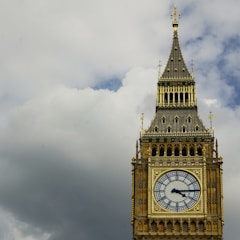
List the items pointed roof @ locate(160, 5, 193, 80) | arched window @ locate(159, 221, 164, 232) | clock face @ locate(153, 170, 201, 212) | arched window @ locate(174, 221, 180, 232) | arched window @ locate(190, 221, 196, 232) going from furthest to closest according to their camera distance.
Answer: pointed roof @ locate(160, 5, 193, 80) → clock face @ locate(153, 170, 201, 212) → arched window @ locate(159, 221, 164, 232) → arched window @ locate(174, 221, 180, 232) → arched window @ locate(190, 221, 196, 232)

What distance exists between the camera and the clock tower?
75250 millimetres


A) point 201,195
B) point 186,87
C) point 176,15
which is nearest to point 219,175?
point 201,195

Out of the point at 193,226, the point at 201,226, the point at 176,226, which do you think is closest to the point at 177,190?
the point at 176,226

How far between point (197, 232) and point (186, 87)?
557 inches

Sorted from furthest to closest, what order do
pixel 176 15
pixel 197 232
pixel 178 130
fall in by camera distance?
pixel 176 15 < pixel 178 130 < pixel 197 232

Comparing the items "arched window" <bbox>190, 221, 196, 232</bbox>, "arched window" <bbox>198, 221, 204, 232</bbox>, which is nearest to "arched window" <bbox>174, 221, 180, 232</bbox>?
"arched window" <bbox>190, 221, 196, 232</bbox>

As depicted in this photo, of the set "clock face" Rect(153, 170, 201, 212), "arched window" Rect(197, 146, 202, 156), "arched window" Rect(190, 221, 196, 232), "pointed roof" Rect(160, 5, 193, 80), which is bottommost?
"arched window" Rect(190, 221, 196, 232)

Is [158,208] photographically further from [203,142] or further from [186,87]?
[186,87]

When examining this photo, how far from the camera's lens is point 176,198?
7600cm

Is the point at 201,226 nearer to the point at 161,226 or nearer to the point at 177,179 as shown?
the point at 161,226

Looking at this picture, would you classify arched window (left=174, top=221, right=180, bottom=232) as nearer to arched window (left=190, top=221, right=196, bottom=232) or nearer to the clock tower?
the clock tower

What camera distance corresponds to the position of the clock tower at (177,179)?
75.2 metres

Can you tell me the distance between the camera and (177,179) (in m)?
76.8

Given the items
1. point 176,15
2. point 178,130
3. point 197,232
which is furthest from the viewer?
point 176,15
